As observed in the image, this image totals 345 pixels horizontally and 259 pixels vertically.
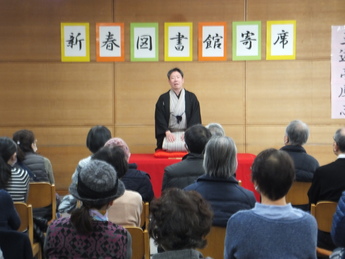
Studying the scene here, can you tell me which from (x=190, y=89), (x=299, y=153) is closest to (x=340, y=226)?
(x=299, y=153)

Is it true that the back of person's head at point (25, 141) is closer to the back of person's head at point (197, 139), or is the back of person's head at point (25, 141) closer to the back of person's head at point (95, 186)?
the back of person's head at point (197, 139)

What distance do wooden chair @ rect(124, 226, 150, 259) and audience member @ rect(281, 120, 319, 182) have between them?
1.75m

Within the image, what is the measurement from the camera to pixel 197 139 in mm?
3270

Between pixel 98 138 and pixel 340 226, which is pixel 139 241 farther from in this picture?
pixel 98 138

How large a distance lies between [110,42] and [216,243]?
14.1 ft

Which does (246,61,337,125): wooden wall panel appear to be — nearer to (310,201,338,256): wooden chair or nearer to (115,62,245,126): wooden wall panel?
(115,62,245,126): wooden wall panel

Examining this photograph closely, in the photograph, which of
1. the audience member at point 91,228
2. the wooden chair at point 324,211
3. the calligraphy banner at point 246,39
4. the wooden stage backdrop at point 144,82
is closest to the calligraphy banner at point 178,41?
the wooden stage backdrop at point 144,82

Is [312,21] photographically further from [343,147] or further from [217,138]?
[217,138]

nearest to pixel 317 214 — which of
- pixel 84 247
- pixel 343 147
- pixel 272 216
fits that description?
pixel 343 147

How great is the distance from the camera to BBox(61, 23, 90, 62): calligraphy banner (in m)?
6.20

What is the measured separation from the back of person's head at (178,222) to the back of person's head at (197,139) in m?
1.61

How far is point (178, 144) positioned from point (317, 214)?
2642mm

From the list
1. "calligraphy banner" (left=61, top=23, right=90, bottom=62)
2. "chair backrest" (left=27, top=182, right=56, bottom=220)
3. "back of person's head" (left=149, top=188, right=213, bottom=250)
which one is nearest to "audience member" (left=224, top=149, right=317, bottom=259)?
"back of person's head" (left=149, top=188, right=213, bottom=250)

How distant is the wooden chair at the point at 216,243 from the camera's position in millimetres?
2410
